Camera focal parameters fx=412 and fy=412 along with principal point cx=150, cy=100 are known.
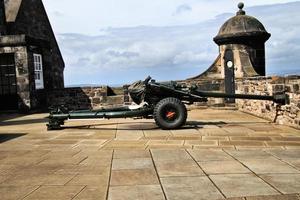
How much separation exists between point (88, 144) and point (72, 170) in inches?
82.2

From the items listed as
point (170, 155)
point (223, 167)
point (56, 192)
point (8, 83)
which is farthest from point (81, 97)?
point (56, 192)

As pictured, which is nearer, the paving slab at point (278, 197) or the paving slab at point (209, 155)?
the paving slab at point (278, 197)

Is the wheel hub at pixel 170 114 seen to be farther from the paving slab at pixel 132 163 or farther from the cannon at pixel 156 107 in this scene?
the paving slab at pixel 132 163

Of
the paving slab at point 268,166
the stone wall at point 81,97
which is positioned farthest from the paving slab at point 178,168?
the stone wall at point 81,97

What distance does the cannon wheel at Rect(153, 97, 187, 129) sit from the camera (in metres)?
9.13

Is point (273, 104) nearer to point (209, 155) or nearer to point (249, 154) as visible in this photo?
point (249, 154)

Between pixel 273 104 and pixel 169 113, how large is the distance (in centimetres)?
299

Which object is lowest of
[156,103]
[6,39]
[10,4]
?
[156,103]

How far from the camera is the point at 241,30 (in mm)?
16547

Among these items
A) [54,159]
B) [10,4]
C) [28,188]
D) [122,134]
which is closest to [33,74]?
[10,4]

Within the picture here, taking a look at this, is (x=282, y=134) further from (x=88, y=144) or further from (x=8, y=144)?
(x=8, y=144)

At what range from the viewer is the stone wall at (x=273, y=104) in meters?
9.09

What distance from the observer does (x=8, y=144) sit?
302 inches

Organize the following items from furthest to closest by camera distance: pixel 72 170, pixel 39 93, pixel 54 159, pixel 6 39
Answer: pixel 39 93, pixel 6 39, pixel 54 159, pixel 72 170
